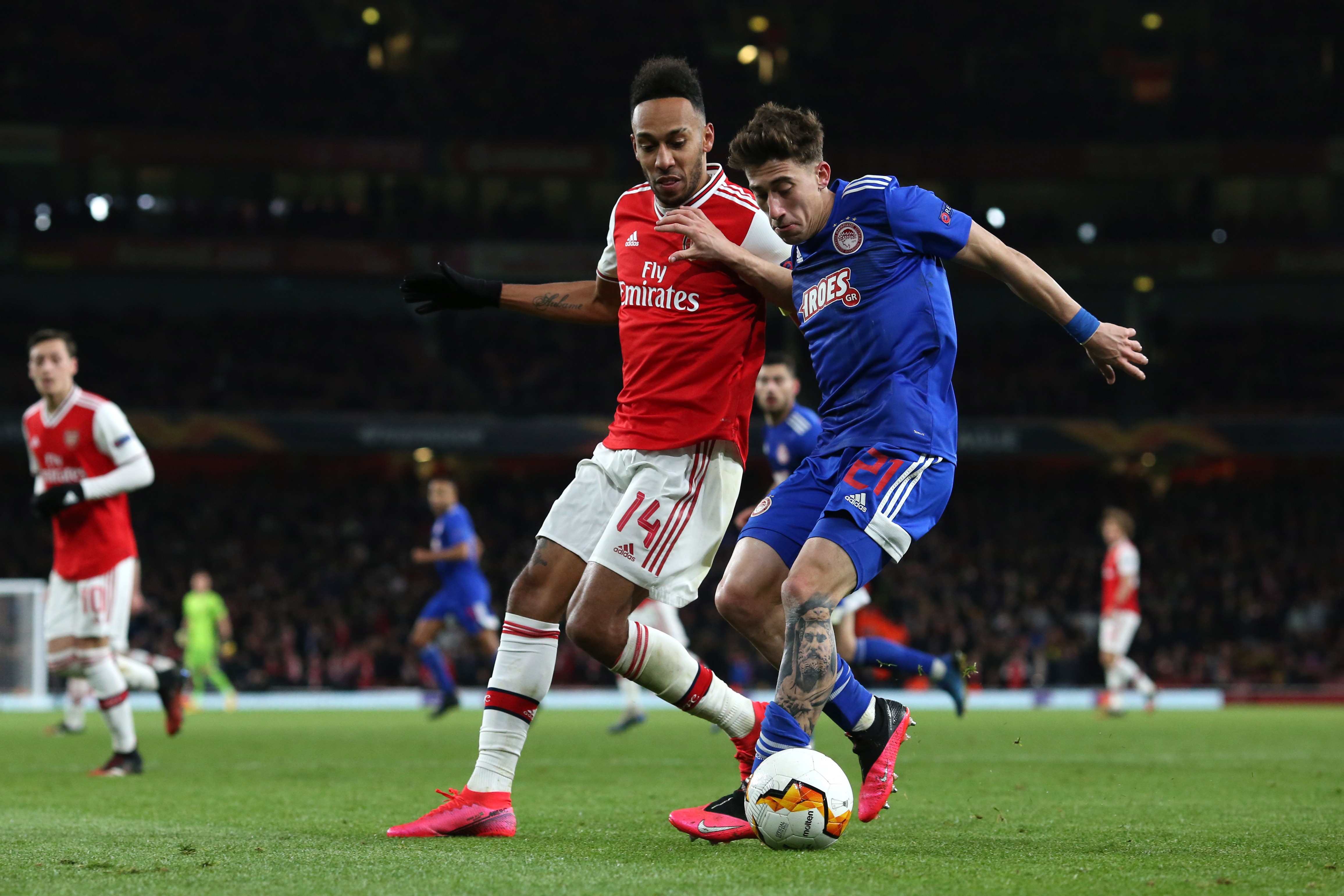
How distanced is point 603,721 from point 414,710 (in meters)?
4.17

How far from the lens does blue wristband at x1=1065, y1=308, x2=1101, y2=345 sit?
4367 millimetres

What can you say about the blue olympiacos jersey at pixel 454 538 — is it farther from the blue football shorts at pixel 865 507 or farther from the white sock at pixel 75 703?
the blue football shorts at pixel 865 507

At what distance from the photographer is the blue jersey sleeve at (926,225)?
4.48 m

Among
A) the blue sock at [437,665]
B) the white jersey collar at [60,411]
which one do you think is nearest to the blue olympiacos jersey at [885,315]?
the white jersey collar at [60,411]

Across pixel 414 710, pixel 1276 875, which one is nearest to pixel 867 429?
pixel 1276 875

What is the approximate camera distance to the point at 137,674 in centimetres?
1035

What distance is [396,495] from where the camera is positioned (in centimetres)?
2930

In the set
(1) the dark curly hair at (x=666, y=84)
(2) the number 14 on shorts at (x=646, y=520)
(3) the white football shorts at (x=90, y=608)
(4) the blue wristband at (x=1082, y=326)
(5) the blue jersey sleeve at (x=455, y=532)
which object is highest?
(1) the dark curly hair at (x=666, y=84)

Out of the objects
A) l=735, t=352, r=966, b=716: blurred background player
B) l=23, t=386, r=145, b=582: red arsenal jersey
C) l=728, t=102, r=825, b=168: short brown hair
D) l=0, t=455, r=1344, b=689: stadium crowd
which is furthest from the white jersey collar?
l=0, t=455, r=1344, b=689: stadium crowd

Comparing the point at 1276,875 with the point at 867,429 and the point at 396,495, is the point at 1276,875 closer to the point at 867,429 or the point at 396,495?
the point at 867,429

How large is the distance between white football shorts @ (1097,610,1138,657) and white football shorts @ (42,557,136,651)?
12026 millimetres

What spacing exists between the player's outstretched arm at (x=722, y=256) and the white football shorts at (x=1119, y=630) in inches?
512

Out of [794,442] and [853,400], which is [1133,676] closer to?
[794,442]

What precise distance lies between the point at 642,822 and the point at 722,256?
7.04ft
